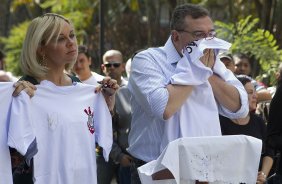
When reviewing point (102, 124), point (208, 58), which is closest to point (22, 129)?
point (102, 124)

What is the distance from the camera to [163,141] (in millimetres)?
4781

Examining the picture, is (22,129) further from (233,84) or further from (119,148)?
(119,148)

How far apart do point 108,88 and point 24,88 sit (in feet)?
2.37

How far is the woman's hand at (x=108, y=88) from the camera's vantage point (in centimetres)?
518

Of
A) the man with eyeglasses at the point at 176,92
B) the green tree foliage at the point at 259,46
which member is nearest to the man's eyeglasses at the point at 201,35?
the man with eyeglasses at the point at 176,92

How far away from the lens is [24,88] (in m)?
4.70

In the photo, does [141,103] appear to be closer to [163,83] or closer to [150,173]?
[163,83]

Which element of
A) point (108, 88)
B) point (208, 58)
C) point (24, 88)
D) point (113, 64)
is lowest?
point (113, 64)

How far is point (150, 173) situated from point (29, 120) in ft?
2.67

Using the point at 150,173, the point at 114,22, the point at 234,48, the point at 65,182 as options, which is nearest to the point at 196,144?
the point at 150,173

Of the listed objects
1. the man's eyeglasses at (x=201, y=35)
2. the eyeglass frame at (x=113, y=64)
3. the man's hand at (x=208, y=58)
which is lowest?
the eyeglass frame at (x=113, y=64)

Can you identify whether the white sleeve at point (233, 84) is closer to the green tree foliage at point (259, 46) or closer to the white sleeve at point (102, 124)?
the white sleeve at point (102, 124)

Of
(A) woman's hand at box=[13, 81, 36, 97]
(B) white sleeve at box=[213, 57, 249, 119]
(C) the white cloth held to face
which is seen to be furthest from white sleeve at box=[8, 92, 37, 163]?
(B) white sleeve at box=[213, 57, 249, 119]

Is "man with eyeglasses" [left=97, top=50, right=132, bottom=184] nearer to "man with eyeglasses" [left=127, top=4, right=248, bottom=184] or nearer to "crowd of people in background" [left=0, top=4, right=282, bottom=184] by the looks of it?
"crowd of people in background" [left=0, top=4, right=282, bottom=184]
